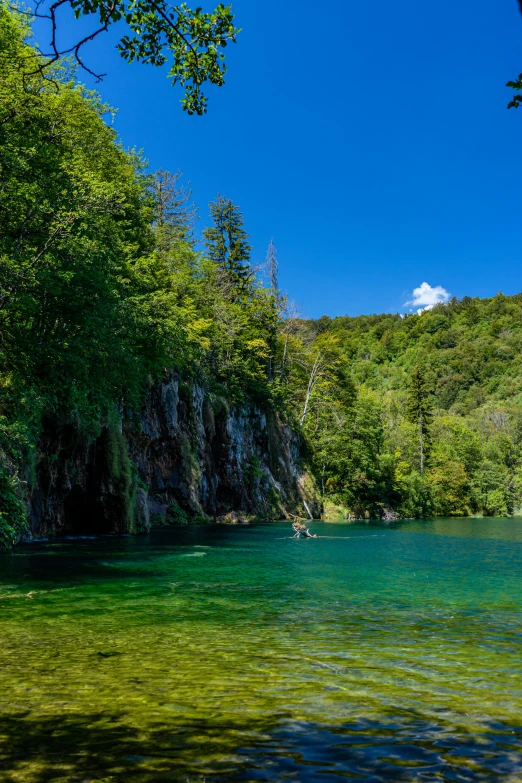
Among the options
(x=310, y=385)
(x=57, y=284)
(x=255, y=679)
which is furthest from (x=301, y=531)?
(x=310, y=385)

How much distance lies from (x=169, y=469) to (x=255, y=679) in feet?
117

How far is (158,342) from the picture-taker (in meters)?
31.8

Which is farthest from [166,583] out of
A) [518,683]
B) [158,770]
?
[158,770]

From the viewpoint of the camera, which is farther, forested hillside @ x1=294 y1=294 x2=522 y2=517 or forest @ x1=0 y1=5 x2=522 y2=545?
forested hillside @ x1=294 y1=294 x2=522 y2=517

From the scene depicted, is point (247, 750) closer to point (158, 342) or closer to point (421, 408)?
point (158, 342)

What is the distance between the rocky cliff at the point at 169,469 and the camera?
2806 centimetres

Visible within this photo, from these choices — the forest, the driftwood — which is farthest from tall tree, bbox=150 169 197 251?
the driftwood

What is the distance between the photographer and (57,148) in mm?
24719

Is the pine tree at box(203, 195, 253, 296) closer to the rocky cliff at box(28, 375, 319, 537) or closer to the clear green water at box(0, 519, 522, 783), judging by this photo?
the rocky cliff at box(28, 375, 319, 537)

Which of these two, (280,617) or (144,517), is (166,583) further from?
(144,517)

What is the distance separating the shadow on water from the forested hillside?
57.7 meters

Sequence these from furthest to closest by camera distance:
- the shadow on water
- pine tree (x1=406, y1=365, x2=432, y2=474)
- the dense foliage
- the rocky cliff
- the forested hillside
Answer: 1. pine tree (x1=406, y1=365, x2=432, y2=474)
2. the forested hillside
3. the rocky cliff
4. the dense foliage
5. the shadow on water

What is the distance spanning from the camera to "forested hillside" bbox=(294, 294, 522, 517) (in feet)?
214

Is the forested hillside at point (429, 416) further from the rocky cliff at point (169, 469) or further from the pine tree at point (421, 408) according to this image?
the rocky cliff at point (169, 469)
